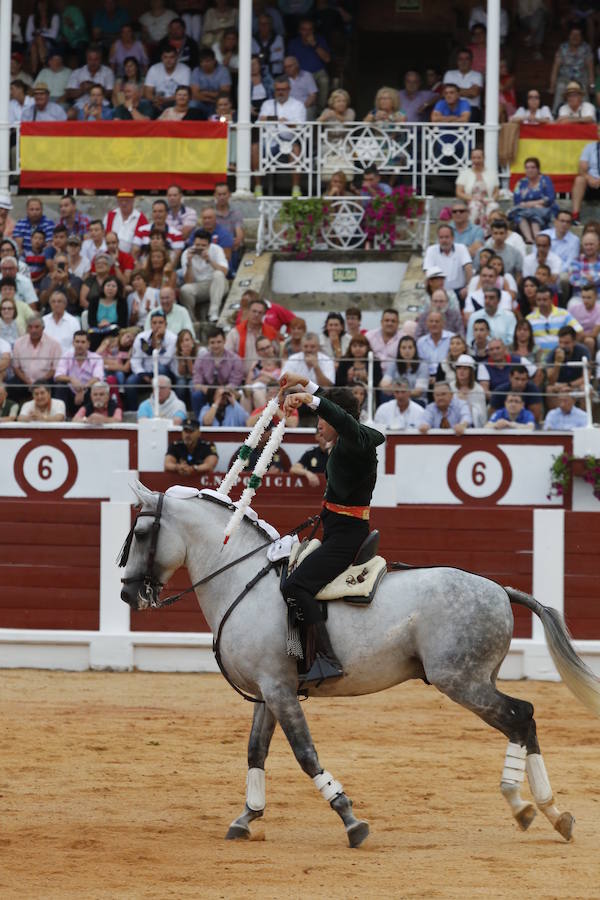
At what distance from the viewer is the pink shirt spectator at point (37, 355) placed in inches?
545

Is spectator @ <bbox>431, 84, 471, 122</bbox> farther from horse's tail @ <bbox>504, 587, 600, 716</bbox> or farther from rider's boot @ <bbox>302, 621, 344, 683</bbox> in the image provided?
rider's boot @ <bbox>302, 621, 344, 683</bbox>

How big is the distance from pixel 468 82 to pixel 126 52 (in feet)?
13.3

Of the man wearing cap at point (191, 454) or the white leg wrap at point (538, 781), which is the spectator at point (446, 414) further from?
the white leg wrap at point (538, 781)

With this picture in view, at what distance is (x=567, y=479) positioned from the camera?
13.1 meters

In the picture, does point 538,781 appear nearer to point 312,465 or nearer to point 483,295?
point 312,465

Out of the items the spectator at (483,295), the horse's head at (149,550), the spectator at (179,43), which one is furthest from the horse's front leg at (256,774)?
the spectator at (179,43)

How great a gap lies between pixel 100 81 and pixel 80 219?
268 centimetres

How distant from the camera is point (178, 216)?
15891 mm

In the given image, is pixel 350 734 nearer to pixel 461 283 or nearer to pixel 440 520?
pixel 440 520

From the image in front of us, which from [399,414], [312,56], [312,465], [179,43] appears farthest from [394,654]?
[179,43]

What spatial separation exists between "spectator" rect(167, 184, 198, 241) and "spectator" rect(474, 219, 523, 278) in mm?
3146

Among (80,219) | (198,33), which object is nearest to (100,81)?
(198,33)

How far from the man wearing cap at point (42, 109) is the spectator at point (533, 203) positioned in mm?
5529

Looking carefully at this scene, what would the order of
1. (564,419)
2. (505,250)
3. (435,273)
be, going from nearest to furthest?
(564,419)
(435,273)
(505,250)
